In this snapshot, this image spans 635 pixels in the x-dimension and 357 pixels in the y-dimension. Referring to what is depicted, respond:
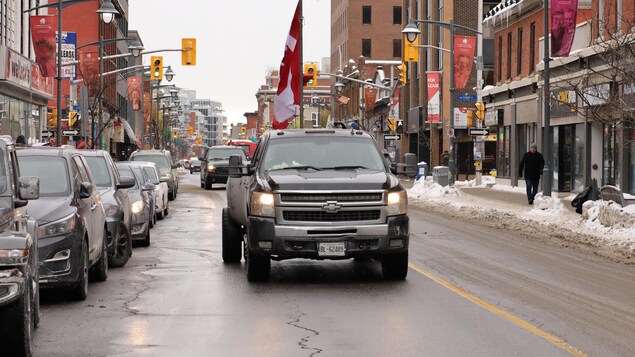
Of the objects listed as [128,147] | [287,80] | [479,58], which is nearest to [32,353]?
[287,80]

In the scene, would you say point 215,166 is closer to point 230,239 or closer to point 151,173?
point 151,173

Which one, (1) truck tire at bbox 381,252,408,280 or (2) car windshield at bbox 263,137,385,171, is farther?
(2) car windshield at bbox 263,137,385,171

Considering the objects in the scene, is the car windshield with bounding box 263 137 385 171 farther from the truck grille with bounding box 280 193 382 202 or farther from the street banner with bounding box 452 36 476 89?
the street banner with bounding box 452 36 476 89

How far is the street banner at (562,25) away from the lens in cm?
3256

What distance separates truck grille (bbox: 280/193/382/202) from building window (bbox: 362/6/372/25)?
115 meters

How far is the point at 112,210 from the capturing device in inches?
649

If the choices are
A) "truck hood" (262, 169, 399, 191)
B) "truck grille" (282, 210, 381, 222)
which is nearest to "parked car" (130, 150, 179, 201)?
"truck hood" (262, 169, 399, 191)

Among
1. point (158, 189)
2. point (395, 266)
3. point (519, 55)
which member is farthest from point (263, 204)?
point (519, 55)

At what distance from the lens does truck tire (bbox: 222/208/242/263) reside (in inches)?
667

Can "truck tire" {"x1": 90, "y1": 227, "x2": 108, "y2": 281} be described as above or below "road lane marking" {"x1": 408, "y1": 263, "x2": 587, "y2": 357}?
above

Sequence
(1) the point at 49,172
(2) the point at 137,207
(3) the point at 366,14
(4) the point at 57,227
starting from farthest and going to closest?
1. (3) the point at 366,14
2. (2) the point at 137,207
3. (1) the point at 49,172
4. (4) the point at 57,227

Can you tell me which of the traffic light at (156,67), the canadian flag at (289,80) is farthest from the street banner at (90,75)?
the canadian flag at (289,80)

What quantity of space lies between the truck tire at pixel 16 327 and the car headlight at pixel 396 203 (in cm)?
642

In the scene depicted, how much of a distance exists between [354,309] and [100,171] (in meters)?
7.63
